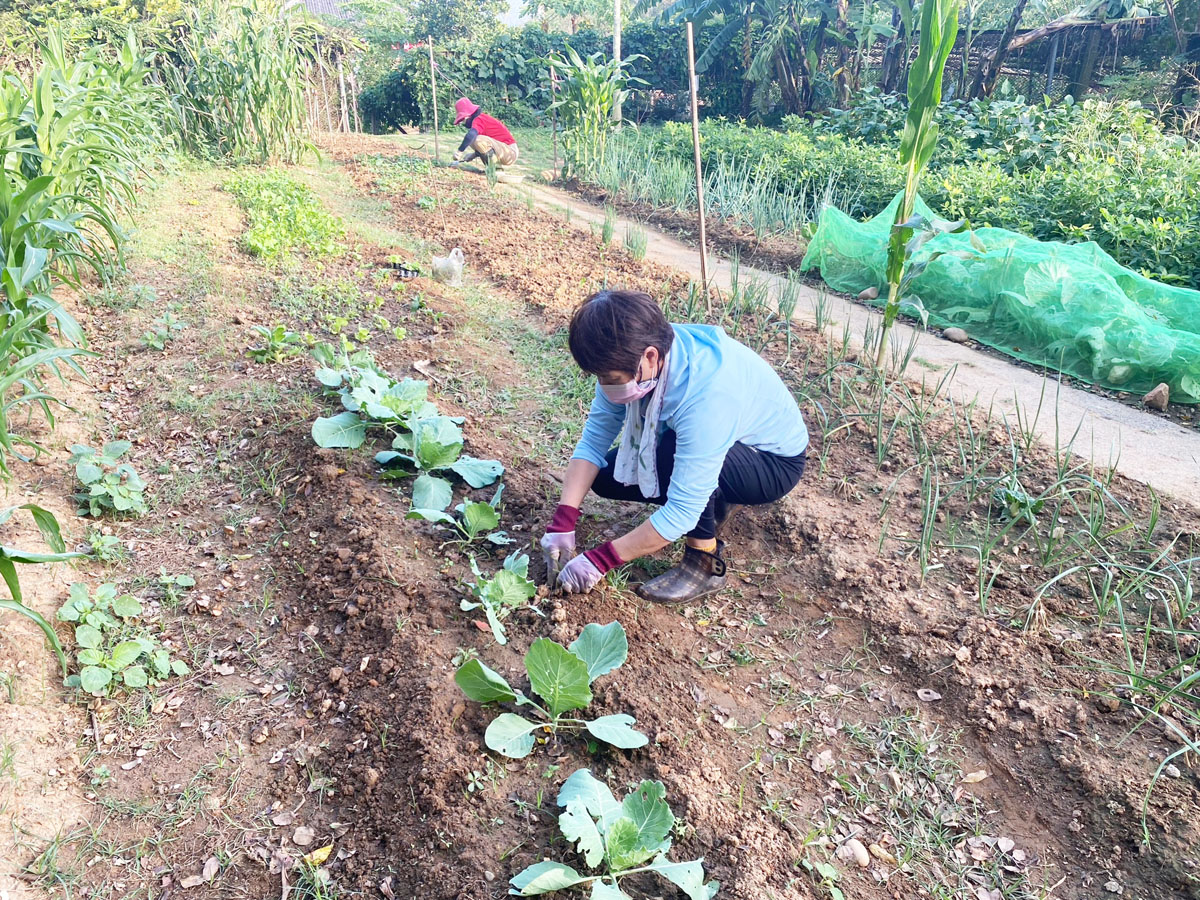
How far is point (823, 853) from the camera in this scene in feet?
5.56

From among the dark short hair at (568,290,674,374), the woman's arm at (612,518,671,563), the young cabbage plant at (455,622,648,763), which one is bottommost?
the young cabbage plant at (455,622,648,763)

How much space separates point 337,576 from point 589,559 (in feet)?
2.67

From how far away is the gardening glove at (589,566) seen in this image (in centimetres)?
216

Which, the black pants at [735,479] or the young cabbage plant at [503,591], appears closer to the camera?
the young cabbage plant at [503,591]

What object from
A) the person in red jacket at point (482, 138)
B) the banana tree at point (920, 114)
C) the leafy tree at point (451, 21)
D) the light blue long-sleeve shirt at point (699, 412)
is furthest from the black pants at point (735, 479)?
the leafy tree at point (451, 21)

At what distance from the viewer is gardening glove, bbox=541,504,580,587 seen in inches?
90.0

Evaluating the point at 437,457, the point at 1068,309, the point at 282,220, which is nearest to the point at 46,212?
the point at 437,457

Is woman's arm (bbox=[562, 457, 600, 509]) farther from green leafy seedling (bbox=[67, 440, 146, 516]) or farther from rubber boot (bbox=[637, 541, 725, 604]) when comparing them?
green leafy seedling (bbox=[67, 440, 146, 516])

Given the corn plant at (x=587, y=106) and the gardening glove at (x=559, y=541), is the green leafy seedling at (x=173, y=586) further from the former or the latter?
the corn plant at (x=587, y=106)

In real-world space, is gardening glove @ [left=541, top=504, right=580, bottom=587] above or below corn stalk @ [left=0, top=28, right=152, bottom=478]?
below

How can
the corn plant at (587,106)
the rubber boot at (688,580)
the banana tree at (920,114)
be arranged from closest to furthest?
the rubber boot at (688,580) < the banana tree at (920,114) < the corn plant at (587,106)

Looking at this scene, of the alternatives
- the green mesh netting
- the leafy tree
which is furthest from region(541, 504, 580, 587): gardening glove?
the leafy tree

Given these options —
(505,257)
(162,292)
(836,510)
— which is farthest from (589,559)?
(505,257)

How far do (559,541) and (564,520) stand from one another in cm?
8
